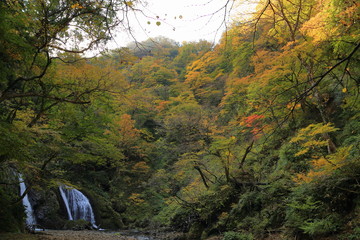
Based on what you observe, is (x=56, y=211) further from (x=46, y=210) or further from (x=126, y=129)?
(x=126, y=129)

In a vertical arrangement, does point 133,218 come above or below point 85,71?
below

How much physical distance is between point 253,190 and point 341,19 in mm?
5780

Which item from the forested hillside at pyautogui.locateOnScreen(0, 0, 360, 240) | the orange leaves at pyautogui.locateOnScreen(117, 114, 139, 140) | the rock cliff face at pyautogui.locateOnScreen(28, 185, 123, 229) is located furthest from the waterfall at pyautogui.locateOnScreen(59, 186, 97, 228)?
the orange leaves at pyautogui.locateOnScreen(117, 114, 139, 140)

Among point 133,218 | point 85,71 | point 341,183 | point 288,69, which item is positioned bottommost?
point 133,218

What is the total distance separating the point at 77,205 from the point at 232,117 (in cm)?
1201

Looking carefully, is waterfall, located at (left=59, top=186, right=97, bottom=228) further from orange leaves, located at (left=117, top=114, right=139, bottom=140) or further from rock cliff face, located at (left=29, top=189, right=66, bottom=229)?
orange leaves, located at (left=117, top=114, right=139, bottom=140)

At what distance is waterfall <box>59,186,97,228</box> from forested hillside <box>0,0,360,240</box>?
695mm

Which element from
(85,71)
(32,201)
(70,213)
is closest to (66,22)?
(85,71)

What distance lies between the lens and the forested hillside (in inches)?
187

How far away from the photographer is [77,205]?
14625mm

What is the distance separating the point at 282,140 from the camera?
11.0 metres

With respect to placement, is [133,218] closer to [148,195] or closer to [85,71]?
[148,195]

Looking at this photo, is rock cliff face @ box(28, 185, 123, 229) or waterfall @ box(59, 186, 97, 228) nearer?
rock cliff face @ box(28, 185, 123, 229)

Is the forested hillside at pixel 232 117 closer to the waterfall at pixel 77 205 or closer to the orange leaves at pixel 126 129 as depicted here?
the waterfall at pixel 77 205
